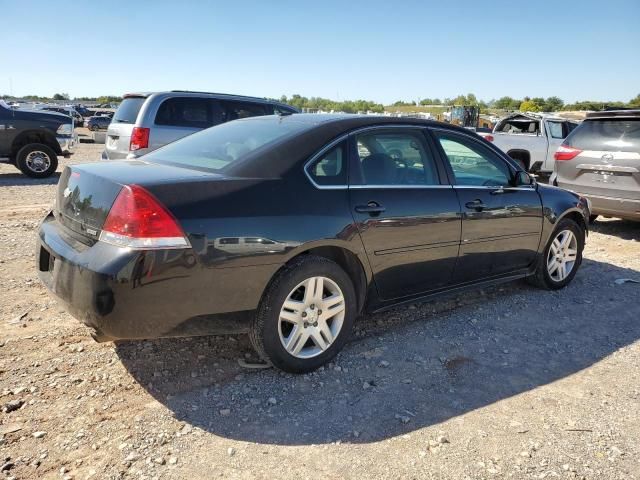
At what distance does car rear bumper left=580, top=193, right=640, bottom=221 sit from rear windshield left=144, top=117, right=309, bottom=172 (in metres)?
5.29

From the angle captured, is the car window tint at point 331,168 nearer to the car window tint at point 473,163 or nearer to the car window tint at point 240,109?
the car window tint at point 473,163

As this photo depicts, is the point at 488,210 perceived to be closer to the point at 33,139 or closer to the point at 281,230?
the point at 281,230

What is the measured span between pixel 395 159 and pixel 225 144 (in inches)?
46.6

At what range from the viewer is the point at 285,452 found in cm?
251

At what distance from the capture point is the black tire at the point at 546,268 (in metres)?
4.86

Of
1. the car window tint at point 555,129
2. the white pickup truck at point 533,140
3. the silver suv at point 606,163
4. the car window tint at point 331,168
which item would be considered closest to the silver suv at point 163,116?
the silver suv at point 606,163

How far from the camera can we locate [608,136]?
7.22 metres

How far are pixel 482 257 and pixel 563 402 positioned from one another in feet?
4.51

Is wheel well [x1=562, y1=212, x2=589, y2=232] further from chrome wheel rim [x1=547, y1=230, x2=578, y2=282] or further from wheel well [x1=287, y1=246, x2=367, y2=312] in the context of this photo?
wheel well [x1=287, y1=246, x2=367, y2=312]

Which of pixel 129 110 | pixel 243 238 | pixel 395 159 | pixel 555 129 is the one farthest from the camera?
pixel 555 129

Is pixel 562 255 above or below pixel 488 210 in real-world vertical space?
below

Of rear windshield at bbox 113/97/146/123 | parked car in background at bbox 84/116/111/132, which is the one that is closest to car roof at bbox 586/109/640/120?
rear windshield at bbox 113/97/146/123

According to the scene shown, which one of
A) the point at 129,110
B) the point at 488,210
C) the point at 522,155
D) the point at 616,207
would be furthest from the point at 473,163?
the point at 522,155

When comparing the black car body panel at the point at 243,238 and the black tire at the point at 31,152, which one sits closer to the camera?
the black car body panel at the point at 243,238
